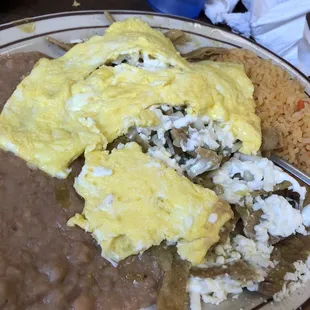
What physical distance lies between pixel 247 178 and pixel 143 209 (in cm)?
51

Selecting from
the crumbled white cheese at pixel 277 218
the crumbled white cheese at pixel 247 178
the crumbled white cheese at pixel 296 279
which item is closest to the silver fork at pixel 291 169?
the crumbled white cheese at pixel 247 178

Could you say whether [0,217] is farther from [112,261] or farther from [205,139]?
[205,139]

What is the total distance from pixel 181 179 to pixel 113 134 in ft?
1.12

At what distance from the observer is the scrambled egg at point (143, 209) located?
168cm

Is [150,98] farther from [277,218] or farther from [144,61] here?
[277,218]

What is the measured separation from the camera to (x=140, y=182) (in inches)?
69.1

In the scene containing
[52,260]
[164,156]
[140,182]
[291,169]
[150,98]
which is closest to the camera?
[52,260]

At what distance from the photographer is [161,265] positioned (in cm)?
172

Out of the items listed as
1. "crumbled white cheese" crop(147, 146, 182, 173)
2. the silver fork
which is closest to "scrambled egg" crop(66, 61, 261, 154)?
"crumbled white cheese" crop(147, 146, 182, 173)

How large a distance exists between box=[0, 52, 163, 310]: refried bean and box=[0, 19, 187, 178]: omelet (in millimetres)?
61

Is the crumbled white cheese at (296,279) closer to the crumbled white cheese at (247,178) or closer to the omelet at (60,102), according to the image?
the crumbled white cheese at (247,178)

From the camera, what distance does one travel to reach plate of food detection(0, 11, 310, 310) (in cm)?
166

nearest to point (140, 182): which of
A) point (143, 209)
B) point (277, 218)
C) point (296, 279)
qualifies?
point (143, 209)

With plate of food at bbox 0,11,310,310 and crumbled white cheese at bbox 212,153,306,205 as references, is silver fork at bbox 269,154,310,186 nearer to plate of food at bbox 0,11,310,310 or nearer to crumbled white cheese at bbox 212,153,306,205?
plate of food at bbox 0,11,310,310
